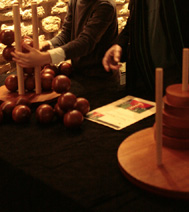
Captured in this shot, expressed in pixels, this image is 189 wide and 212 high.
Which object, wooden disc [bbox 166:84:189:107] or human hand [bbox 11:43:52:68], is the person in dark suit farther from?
wooden disc [bbox 166:84:189:107]

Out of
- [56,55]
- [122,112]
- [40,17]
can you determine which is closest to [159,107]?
[122,112]

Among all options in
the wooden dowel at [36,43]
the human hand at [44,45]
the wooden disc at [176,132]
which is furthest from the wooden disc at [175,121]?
the human hand at [44,45]

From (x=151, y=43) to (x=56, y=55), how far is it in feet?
1.30

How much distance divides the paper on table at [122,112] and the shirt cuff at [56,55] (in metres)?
0.30

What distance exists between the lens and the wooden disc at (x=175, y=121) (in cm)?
90

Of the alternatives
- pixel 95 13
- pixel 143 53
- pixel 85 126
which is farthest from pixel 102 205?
pixel 95 13

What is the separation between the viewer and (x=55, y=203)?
0.86 m

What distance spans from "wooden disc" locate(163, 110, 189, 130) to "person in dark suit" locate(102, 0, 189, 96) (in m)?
0.50

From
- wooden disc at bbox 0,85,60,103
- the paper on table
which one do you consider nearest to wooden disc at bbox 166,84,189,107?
the paper on table

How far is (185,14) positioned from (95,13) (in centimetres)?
44

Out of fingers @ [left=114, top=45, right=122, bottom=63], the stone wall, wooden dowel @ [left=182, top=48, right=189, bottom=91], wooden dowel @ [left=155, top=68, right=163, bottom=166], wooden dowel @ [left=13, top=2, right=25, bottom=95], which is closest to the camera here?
wooden dowel @ [left=155, top=68, right=163, bottom=166]

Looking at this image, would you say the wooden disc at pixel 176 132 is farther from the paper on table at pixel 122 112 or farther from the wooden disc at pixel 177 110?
the paper on table at pixel 122 112

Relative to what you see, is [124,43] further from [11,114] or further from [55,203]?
[55,203]

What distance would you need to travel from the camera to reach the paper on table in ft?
3.97
